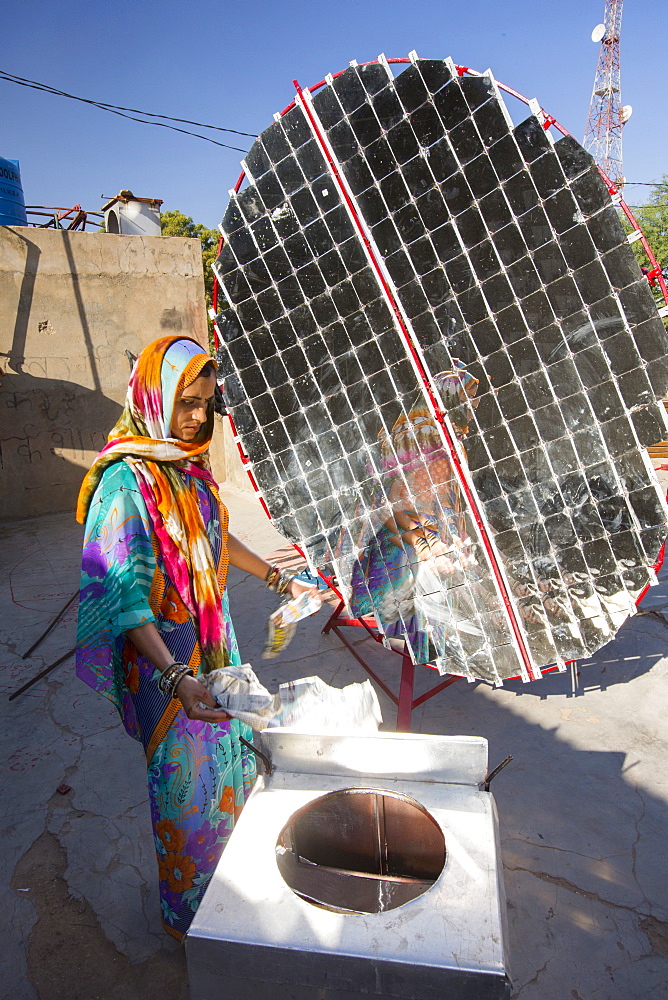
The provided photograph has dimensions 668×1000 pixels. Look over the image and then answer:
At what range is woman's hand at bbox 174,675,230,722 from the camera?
1.61 meters

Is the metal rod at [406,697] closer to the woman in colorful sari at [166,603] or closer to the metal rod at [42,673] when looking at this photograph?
the woman in colorful sari at [166,603]

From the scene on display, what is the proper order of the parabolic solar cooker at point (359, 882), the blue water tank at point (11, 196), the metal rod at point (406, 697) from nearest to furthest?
1. the parabolic solar cooker at point (359, 882)
2. the metal rod at point (406, 697)
3. the blue water tank at point (11, 196)

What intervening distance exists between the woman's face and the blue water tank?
8.45m

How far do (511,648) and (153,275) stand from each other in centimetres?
864

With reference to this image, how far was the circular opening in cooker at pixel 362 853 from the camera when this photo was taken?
154 centimetres

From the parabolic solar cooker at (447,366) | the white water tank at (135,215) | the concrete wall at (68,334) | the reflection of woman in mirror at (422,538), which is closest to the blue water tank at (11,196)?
the concrete wall at (68,334)

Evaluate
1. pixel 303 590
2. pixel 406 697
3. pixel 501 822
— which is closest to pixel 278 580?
pixel 303 590

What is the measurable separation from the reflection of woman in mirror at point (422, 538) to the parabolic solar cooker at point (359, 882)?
3.81ft

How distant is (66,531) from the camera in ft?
27.5

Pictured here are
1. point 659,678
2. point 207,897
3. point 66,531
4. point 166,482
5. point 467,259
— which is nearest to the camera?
point 207,897

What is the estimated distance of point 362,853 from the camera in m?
1.64

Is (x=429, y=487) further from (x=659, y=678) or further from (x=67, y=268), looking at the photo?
(x=67, y=268)

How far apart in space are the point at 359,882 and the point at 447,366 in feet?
6.15

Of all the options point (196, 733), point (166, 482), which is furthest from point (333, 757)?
point (166, 482)
